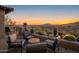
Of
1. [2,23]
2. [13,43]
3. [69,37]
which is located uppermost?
[2,23]

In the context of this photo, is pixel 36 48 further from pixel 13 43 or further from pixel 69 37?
pixel 69 37

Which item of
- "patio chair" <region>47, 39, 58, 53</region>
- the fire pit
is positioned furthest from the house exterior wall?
"patio chair" <region>47, 39, 58, 53</region>

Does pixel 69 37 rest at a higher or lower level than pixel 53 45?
higher

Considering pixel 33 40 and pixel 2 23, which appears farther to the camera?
pixel 33 40

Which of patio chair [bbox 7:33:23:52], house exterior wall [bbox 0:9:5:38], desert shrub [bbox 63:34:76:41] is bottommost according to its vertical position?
patio chair [bbox 7:33:23:52]

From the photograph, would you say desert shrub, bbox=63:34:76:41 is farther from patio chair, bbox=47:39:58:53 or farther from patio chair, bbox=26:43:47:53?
patio chair, bbox=26:43:47:53

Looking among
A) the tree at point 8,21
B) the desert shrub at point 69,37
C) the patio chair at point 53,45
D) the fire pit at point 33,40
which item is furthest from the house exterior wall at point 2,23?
the desert shrub at point 69,37

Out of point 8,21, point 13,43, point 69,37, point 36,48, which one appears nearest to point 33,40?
point 36,48

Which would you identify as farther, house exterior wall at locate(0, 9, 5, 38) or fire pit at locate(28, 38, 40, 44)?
fire pit at locate(28, 38, 40, 44)

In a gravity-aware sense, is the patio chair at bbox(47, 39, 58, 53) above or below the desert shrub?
below
